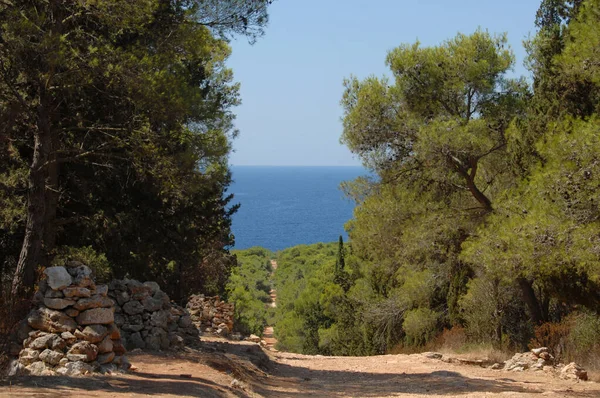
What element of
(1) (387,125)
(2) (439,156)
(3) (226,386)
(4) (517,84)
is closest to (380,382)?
(3) (226,386)

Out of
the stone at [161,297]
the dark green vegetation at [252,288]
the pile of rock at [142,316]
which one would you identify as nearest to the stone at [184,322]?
the pile of rock at [142,316]

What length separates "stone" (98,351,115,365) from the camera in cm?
932

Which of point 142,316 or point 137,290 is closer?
point 142,316

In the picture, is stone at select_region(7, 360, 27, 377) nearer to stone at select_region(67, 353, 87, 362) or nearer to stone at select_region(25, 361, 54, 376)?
stone at select_region(25, 361, 54, 376)

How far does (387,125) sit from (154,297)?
7.68 m

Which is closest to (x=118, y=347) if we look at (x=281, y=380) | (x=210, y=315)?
(x=281, y=380)

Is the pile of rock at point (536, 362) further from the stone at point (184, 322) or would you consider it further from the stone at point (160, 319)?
the stone at point (160, 319)

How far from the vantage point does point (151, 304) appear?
12.8m

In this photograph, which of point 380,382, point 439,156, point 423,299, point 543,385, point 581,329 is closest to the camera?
point 543,385

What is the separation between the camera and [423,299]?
68.1 ft

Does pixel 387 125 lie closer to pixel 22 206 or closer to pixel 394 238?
pixel 394 238

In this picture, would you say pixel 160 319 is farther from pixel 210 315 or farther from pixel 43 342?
pixel 210 315

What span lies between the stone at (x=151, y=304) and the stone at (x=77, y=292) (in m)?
3.33

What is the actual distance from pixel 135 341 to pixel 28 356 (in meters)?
3.30
